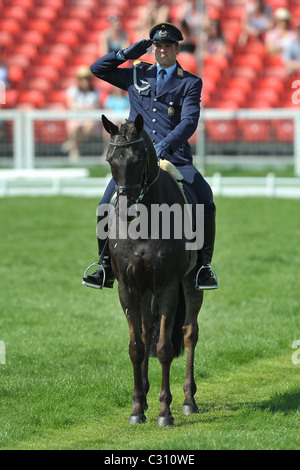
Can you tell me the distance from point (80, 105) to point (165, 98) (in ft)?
49.1

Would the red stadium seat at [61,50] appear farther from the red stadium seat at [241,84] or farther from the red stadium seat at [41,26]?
the red stadium seat at [241,84]

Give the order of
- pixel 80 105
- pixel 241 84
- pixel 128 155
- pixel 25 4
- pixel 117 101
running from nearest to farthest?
pixel 128 155, pixel 117 101, pixel 80 105, pixel 241 84, pixel 25 4

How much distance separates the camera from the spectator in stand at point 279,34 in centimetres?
2378

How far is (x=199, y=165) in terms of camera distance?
2092 centimetres

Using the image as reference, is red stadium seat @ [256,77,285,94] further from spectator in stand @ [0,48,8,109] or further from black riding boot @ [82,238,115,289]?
black riding boot @ [82,238,115,289]

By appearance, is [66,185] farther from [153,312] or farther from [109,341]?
[153,312]

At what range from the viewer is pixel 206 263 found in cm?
805

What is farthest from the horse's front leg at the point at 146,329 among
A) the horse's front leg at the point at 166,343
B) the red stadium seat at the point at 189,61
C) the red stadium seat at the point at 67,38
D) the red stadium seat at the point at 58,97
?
the red stadium seat at the point at 67,38

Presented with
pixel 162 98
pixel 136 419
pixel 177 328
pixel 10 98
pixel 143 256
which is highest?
pixel 10 98

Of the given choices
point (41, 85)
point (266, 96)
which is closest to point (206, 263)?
point (266, 96)

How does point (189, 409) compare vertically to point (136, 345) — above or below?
below

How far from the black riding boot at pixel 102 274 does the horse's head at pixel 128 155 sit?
3.28ft

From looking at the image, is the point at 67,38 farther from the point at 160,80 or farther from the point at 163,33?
the point at 163,33

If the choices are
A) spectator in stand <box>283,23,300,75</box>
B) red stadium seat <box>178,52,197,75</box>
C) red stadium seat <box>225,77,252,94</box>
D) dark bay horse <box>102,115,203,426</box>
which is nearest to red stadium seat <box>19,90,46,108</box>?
red stadium seat <box>178,52,197,75</box>
